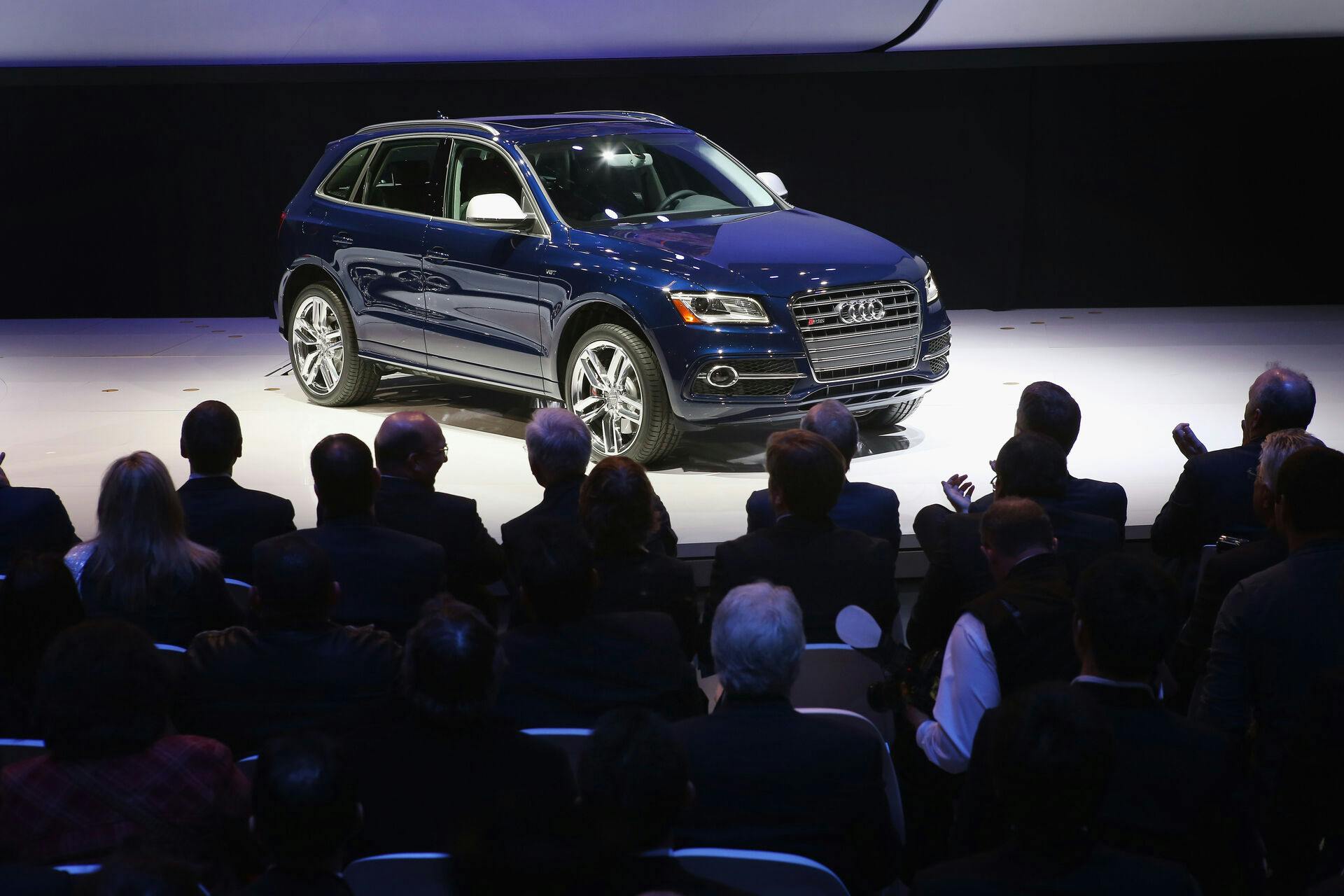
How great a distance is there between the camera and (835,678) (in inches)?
146

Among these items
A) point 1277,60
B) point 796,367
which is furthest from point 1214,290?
point 796,367

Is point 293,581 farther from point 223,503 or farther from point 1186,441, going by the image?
point 1186,441

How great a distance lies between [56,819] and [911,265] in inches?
228

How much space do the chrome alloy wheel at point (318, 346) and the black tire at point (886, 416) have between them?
3204 millimetres

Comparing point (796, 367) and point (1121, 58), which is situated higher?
point (1121, 58)

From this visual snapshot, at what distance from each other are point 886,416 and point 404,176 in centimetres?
313

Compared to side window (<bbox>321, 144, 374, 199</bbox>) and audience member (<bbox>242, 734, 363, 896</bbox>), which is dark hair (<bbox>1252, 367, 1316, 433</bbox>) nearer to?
audience member (<bbox>242, 734, 363, 896</bbox>)

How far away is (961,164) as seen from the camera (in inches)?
537

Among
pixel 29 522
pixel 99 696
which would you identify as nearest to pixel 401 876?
pixel 99 696

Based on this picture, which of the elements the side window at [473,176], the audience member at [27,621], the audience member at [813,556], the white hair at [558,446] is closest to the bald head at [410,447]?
the white hair at [558,446]

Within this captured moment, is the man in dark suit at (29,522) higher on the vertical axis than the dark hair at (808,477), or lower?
lower

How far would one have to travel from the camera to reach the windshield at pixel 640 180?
8.01 m

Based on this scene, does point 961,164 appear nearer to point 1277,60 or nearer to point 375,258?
point 1277,60

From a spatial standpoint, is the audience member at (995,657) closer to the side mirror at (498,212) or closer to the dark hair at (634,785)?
the dark hair at (634,785)
